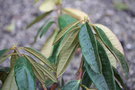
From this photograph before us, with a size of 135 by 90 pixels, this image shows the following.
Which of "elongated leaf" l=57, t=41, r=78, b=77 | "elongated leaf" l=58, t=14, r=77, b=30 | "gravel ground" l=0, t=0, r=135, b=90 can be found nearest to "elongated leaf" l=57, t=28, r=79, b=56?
"elongated leaf" l=57, t=41, r=78, b=77

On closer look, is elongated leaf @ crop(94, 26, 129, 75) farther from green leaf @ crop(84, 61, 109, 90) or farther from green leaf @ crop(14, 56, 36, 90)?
green leaf @ crop(14, 56, 36, 90)

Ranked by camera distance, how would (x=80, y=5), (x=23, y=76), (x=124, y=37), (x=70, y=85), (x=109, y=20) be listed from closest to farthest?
Result: (x=23, y=76) → (x=70, y=85) → (x=124, y=37) → (x=109, y=20) → (x=80, y=5)

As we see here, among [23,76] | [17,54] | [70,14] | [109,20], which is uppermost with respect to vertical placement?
[109,20]

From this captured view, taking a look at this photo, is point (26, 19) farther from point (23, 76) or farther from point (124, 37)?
point (23, 76)

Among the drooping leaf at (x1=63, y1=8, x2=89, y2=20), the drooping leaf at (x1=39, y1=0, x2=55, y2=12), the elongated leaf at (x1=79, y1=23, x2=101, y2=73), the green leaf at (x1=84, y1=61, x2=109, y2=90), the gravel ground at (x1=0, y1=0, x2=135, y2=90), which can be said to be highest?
the gravel ground at (x1=0, y1=0, x2=135, y2=90)

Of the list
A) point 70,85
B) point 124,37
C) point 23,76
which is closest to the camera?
point 23,76

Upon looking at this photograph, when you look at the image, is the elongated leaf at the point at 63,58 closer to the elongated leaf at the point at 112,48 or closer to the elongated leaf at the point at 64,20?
the elongated leaf at the point at 112,48

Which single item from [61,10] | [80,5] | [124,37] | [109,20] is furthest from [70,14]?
[80,5]

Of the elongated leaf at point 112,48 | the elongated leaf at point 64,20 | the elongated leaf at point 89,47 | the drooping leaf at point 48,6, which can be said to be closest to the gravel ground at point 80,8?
the drooping leaf at point 48,6
